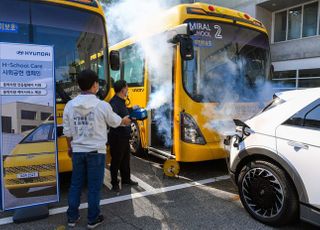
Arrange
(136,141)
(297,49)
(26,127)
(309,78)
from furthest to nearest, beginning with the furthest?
(297,49)
(309,78)
(136,141)
(26,127)

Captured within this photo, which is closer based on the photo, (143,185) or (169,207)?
(169,207)

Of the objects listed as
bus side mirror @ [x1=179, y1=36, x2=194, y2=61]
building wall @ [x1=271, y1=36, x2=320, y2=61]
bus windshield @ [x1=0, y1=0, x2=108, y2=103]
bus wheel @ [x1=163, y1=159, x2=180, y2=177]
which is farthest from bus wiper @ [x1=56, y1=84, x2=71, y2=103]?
building wall @ [x1=271, y1=36, x2=320, y2=61]

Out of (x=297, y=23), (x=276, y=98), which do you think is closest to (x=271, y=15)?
(x=297, y=23)

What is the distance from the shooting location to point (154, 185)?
201 inches

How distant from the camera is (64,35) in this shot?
454 centimetres

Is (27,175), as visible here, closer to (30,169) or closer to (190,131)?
(30,169)

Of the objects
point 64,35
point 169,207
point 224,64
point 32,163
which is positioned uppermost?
point 64,35

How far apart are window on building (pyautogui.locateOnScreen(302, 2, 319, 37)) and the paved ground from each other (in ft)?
41.1

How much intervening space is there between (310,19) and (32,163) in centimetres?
1561

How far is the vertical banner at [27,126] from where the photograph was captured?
11.8 feet

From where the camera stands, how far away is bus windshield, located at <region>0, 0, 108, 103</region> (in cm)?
418

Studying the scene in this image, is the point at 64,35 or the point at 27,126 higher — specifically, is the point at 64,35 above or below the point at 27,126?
above

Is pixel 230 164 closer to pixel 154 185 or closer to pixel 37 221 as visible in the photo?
pixel 154 185

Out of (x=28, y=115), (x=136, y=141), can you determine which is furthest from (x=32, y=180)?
(x=136, y=141)
